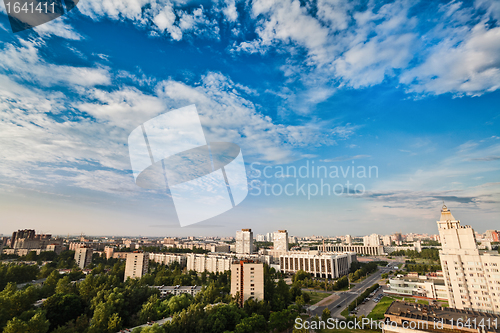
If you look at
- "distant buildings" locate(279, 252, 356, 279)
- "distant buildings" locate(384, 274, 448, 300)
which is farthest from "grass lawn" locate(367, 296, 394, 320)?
"distant buildings" locate(279, 252, 356, 279)

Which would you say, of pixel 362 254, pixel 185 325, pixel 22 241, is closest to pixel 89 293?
pixel 185 325

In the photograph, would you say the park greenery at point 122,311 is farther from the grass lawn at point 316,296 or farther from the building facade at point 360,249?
the building facade at point 360,249

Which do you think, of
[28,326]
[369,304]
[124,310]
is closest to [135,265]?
[124,310]

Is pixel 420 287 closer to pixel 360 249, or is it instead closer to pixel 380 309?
pixel 380 309

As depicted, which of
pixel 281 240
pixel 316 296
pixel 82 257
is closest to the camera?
pixel 316 296

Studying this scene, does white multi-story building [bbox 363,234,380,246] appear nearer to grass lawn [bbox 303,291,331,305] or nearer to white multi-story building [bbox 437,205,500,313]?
grass lawn [bbox 303,291,331,305]

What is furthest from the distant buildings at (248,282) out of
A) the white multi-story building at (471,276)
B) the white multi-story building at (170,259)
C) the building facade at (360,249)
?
the building facade at (360,249)
